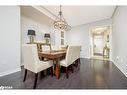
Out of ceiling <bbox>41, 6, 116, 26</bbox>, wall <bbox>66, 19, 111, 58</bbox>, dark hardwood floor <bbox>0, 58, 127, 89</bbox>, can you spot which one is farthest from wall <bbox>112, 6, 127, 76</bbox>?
wall <bbox>66, 19, 111, 58</bbox>

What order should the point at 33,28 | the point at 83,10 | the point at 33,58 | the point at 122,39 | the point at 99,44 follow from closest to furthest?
the point at 33,58, the point at 122,39, the point at 83,10, the point at 33,28, the point at 99,44

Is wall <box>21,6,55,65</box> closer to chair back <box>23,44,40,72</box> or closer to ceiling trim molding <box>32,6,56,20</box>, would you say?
ceiling trim molding <box>32,6,56,20</box>

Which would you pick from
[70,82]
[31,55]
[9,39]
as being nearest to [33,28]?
[9,39]

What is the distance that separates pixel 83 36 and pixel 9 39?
4.59m

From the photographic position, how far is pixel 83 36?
618 cm

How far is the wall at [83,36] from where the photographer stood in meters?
5.84

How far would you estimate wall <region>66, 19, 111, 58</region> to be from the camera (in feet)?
19.1

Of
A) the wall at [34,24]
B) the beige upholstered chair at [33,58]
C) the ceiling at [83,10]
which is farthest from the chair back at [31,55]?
the ceiling at [83,10]

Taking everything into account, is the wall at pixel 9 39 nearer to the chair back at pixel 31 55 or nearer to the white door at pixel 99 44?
the chair back at pixel 31 55

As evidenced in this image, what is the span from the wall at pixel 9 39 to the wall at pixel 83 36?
4.27 m

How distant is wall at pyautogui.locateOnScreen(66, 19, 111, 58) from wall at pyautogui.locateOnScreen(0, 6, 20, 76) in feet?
14.0

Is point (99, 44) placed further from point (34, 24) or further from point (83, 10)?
point (34, 24)
